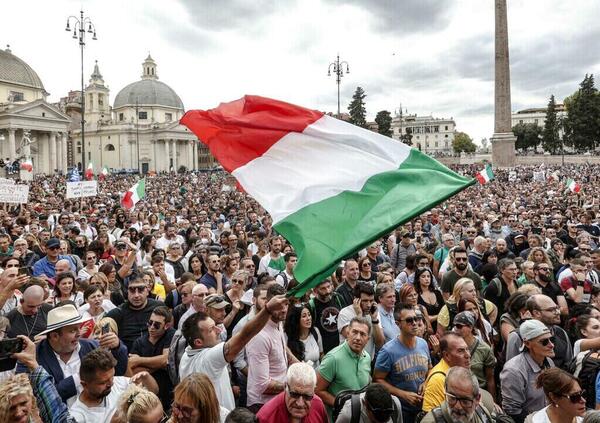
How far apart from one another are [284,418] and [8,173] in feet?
142

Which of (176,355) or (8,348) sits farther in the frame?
(176,355)

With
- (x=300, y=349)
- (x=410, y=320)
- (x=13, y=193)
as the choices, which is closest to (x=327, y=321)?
(x=300, y=349)

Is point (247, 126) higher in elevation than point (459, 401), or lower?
higher

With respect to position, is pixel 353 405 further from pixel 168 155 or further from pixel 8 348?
pixel 168 155

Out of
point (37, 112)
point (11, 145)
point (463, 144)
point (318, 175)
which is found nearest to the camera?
point (318, 175)

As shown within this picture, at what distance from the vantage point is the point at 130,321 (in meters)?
5.21

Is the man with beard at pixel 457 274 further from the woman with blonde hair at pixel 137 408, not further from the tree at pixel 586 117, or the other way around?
the tree at pixel 586 117

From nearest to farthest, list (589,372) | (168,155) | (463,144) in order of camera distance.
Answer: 1. (589,372)
2. (168,155)
3. (463,144)

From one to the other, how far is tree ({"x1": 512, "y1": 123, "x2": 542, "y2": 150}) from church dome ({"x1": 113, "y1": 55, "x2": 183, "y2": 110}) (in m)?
70.1

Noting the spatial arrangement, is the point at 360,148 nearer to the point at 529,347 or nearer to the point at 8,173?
the point at 529,347

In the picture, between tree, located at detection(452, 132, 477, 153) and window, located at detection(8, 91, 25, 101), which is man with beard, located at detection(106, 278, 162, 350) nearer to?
window, located at detection(8, 91, 25, 101)

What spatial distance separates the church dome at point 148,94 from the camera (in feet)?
344

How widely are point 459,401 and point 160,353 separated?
2.54 m

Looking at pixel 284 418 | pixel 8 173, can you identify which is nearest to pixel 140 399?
pixel 284 418
